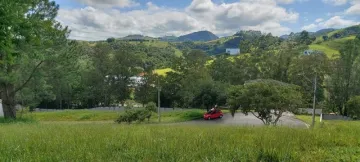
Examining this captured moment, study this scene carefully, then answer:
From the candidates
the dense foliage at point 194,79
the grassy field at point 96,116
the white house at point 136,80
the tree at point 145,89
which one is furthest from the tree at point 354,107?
the white house at point 136,80

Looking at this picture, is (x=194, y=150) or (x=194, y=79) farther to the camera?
(x=194, y=79)

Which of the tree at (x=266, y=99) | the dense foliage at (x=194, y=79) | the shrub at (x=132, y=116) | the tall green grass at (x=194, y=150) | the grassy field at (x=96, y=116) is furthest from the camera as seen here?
the dense foliage at (x=194, y=79)

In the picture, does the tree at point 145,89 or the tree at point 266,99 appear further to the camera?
the tree at point 145,89

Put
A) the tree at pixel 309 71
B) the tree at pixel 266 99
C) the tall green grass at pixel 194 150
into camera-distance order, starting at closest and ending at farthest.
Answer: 1. the tall green grass at pixel 194 150
2. the tree at pixel 266 99
3. the tree at pixel 309 71

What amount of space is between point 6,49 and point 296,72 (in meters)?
62.5

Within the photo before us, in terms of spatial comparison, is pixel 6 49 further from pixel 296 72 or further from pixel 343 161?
pixel 296 72


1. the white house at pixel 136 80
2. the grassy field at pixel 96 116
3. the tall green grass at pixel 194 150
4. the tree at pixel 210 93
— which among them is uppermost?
the white house at pixel 136 80

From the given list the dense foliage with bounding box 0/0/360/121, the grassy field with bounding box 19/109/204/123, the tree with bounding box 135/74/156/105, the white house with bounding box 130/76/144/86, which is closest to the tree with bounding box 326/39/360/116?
the dense foliage with bounding box 0/0/360/121

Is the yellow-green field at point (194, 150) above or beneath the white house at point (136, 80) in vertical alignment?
beneath

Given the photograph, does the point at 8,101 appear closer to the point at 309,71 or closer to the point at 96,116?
the point at 96,116

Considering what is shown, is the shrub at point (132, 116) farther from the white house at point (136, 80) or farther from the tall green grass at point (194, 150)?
the white house at point (136, 80)

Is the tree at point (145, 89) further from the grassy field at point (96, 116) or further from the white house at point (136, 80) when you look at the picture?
the grassy field at point (96, 116)

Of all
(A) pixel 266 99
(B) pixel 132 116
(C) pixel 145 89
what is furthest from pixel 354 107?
(C) pixel 145 89

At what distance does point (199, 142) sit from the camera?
5246 millimetres
